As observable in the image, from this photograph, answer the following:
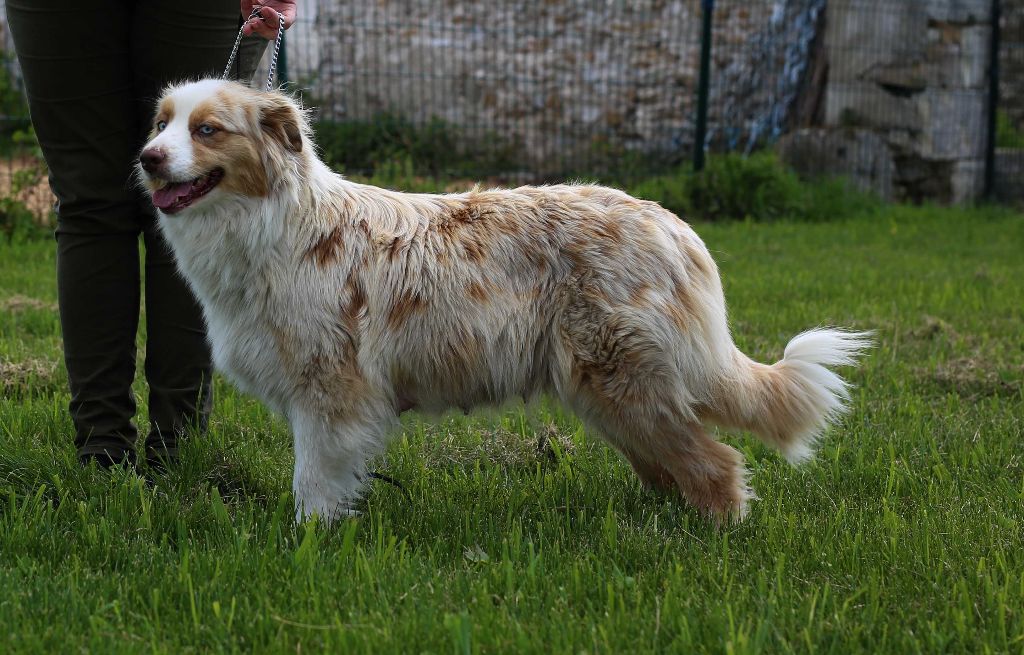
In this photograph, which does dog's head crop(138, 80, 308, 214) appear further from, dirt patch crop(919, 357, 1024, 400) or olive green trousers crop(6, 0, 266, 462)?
dirt patch crop(919, 357, 1024, 400)

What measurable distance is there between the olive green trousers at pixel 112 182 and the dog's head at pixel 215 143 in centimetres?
32

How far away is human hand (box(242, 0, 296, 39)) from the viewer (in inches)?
134

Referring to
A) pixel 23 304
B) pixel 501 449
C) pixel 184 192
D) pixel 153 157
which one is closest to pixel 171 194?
pixel 184 192

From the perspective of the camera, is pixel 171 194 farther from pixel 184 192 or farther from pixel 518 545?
pixel 518 545

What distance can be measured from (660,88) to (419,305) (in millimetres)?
10123

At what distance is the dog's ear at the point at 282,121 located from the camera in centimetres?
309

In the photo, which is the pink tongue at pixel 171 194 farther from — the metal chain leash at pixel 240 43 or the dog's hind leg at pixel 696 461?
the dog's hind leg at pixel 696 461

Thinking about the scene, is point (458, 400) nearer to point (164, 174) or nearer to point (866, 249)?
point (164, 174)

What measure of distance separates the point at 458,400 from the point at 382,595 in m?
0.85

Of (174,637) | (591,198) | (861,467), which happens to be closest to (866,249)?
(861,467)

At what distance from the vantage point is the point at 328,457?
10.1 ft

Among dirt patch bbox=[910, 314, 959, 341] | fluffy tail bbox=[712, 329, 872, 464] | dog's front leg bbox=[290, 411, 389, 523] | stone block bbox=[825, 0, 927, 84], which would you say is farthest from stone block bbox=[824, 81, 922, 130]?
dog's front leg bbox=[290, 411, 389, 523]

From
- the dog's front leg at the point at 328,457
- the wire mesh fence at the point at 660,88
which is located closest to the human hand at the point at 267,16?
the dog's front leg at the point at 328,457

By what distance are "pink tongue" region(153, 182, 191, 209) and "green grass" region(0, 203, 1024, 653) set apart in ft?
2.67
